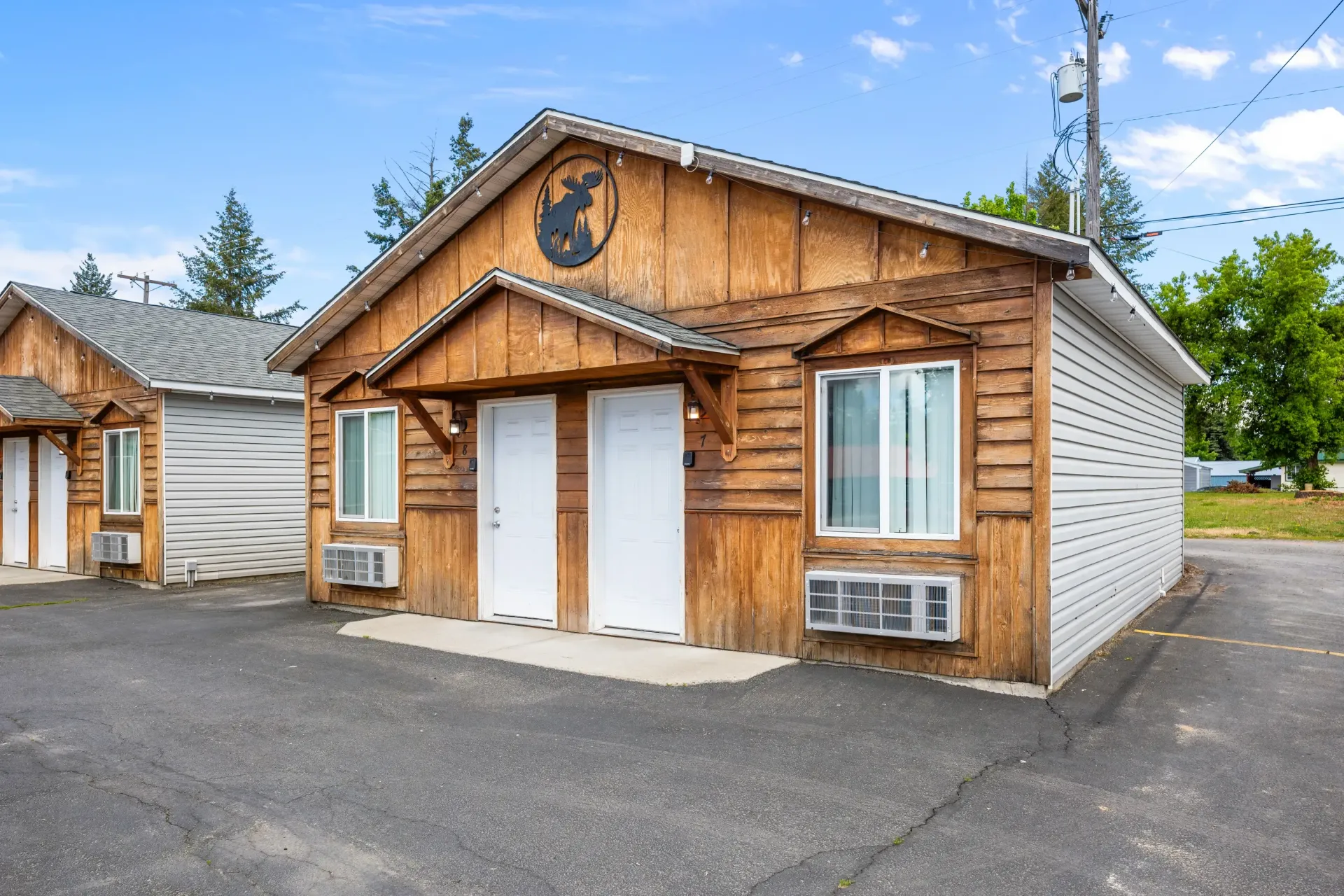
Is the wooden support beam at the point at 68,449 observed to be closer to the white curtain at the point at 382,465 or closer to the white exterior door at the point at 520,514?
the white curtain at the point at 382,465

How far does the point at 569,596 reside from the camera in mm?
8000

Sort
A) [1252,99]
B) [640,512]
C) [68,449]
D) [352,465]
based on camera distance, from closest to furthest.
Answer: [640,512] < [352,465] < [1252,99] < [68,449]

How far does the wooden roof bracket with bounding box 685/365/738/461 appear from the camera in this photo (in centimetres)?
680

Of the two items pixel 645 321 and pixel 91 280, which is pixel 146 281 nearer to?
pixel 91 280

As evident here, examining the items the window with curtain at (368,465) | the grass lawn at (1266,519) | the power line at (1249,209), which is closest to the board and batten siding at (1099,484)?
the power line at (1249,209)

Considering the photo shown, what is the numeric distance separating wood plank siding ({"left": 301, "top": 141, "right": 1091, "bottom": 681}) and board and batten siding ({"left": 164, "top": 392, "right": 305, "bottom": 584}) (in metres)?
5.12

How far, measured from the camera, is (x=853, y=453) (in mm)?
6465

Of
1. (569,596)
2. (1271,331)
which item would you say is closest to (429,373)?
(569,596)

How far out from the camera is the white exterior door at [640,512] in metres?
7.43

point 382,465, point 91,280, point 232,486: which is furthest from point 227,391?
point 91,280

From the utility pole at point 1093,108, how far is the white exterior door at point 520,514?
28.4ft

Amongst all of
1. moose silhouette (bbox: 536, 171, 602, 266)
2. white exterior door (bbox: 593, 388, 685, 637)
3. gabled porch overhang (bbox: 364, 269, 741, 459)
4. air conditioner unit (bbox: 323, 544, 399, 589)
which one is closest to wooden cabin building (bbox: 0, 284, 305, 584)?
air conditioner unit (bbox: 323, 544, 399, 589)

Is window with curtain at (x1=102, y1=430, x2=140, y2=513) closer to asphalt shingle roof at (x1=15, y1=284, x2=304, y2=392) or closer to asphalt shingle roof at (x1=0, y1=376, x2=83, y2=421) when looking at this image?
asphalt shingle roof at (x1=0, y1=376, x2=83, y2=421)

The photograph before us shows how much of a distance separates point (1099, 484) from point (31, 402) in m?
14.9
